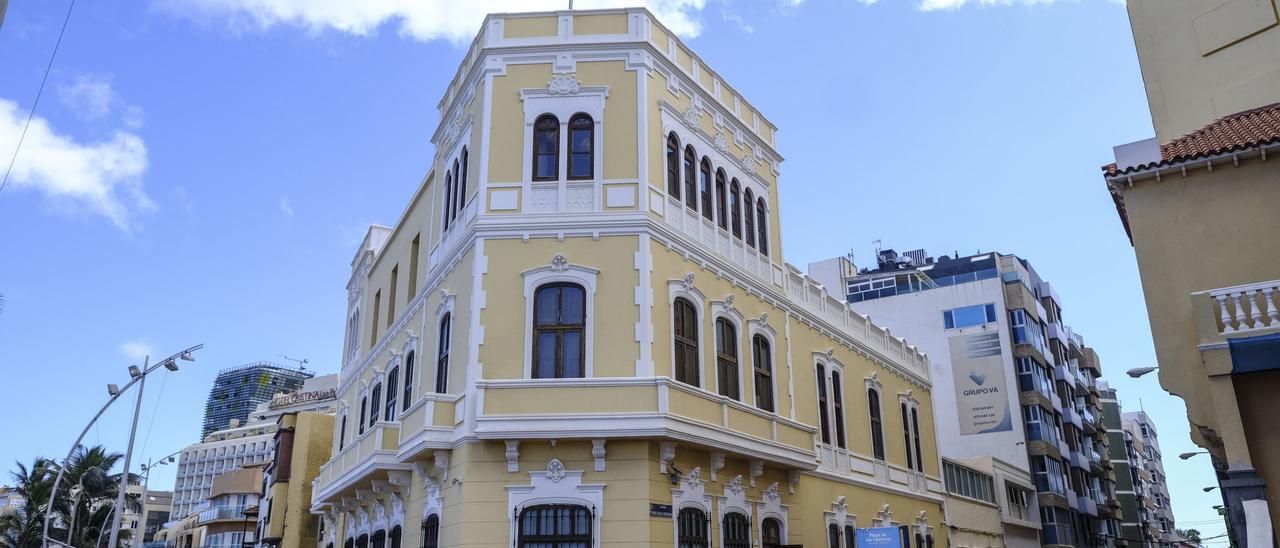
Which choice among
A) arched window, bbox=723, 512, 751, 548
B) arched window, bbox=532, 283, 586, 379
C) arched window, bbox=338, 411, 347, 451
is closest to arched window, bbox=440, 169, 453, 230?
arched window, bbox=532, 283, 586, 379

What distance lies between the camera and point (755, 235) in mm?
22000

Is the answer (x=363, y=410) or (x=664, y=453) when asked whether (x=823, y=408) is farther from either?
(x=363, y=410)

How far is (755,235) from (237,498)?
6531 centimetres

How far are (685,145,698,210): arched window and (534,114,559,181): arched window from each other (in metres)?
3.09

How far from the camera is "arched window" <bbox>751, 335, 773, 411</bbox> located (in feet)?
66.2

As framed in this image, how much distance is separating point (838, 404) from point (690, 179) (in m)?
8.41

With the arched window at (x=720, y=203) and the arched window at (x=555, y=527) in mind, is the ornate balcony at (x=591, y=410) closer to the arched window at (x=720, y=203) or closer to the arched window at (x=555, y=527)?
the arched window at (x=555, y=527)

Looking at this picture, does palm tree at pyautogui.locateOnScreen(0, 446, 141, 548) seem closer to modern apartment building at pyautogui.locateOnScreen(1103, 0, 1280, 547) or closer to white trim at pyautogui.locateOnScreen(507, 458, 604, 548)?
white trim at pyautogui.locateOnScreen(507, 458, 604, 548)

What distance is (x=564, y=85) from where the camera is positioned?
61.2 ft

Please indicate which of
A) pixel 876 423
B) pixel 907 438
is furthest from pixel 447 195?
pixel 907 438

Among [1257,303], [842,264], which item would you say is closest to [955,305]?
[842,264]

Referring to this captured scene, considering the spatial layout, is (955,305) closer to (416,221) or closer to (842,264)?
(842,264)

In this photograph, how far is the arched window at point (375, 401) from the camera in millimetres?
23897

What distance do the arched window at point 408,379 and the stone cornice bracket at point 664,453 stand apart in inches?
289
